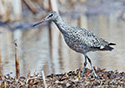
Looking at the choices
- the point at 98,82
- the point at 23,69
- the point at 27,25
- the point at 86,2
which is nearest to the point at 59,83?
the point at 98,82

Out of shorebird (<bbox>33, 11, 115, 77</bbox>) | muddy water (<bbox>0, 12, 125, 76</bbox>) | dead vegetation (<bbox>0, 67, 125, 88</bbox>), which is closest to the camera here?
dead vegetation (<bbox>0, 67, 125, 88</bbox>)

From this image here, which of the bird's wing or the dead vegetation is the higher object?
the bird's wing

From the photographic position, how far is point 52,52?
44.1ft

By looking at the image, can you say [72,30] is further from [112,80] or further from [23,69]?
[23,69]

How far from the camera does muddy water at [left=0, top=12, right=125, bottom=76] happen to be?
35.3ft

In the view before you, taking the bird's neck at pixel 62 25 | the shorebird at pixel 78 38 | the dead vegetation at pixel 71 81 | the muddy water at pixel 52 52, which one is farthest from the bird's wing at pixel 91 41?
the muddy water at pixel 52 52

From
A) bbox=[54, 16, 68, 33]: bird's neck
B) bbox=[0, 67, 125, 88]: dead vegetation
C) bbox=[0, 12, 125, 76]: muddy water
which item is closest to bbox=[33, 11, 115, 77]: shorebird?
bbox=[54, 16, 68, 33]: bird's neck

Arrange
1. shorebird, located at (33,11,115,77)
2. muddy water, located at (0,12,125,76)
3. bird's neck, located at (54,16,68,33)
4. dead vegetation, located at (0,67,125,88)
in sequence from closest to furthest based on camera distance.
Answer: dead vegetation, located at (0,67,125,88)
shorebird, located at (33,11,115,77)
bird's neck, located at (54,16,68,33)
muddy water, located at (0,12,125,76)

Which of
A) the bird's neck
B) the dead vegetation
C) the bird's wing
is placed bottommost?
the dead vegetation

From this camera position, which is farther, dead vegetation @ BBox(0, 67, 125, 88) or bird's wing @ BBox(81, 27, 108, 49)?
bird's wing @ BBox(81, 27, 108, 49)

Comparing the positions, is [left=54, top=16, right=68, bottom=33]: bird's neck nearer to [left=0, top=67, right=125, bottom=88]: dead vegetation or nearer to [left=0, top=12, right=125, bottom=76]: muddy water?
[left=0, top=67, right=125, bottom=88]: dead vegetation

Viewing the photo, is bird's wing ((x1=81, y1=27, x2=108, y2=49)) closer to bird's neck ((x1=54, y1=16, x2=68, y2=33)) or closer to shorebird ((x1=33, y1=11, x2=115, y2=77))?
shorebird ((x1=33, y1=11, x2=115, y2=77))

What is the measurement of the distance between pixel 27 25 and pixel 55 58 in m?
8.70

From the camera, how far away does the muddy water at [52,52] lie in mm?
10773
